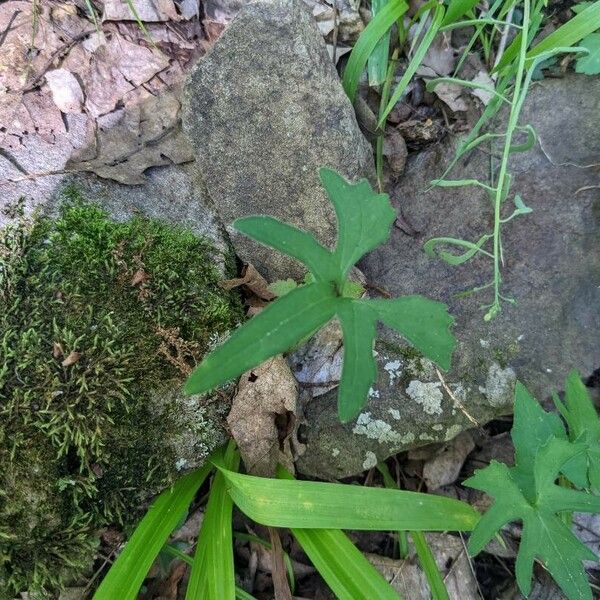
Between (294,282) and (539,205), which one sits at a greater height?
(294,282)

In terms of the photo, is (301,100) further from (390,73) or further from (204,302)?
(204,302)

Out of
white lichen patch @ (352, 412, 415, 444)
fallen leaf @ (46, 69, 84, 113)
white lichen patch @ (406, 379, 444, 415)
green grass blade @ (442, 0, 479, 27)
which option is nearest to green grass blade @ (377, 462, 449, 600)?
white lichen patch @ (352, 412, 415, 444)

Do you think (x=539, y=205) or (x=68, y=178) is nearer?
(x=68, y=178)

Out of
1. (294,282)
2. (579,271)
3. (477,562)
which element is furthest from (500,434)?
(294,282)

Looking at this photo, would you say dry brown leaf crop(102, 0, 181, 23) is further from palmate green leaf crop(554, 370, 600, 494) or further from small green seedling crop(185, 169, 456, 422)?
palmate green leaf crop(554, 370, 600, 494)

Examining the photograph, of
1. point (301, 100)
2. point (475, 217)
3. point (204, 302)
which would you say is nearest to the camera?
point (204, 302)

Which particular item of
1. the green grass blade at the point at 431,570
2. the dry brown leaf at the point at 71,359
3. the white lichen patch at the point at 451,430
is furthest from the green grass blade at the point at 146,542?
the white lichen patch at the point at 451,430

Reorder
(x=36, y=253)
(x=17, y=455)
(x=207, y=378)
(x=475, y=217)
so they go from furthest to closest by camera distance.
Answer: (x=475, y=217) < (x=36, y=253) < (x=17, y=455) < (x=207, y=378)

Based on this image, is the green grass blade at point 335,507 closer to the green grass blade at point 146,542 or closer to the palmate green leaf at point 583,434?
the green grass blade at point 146,542
